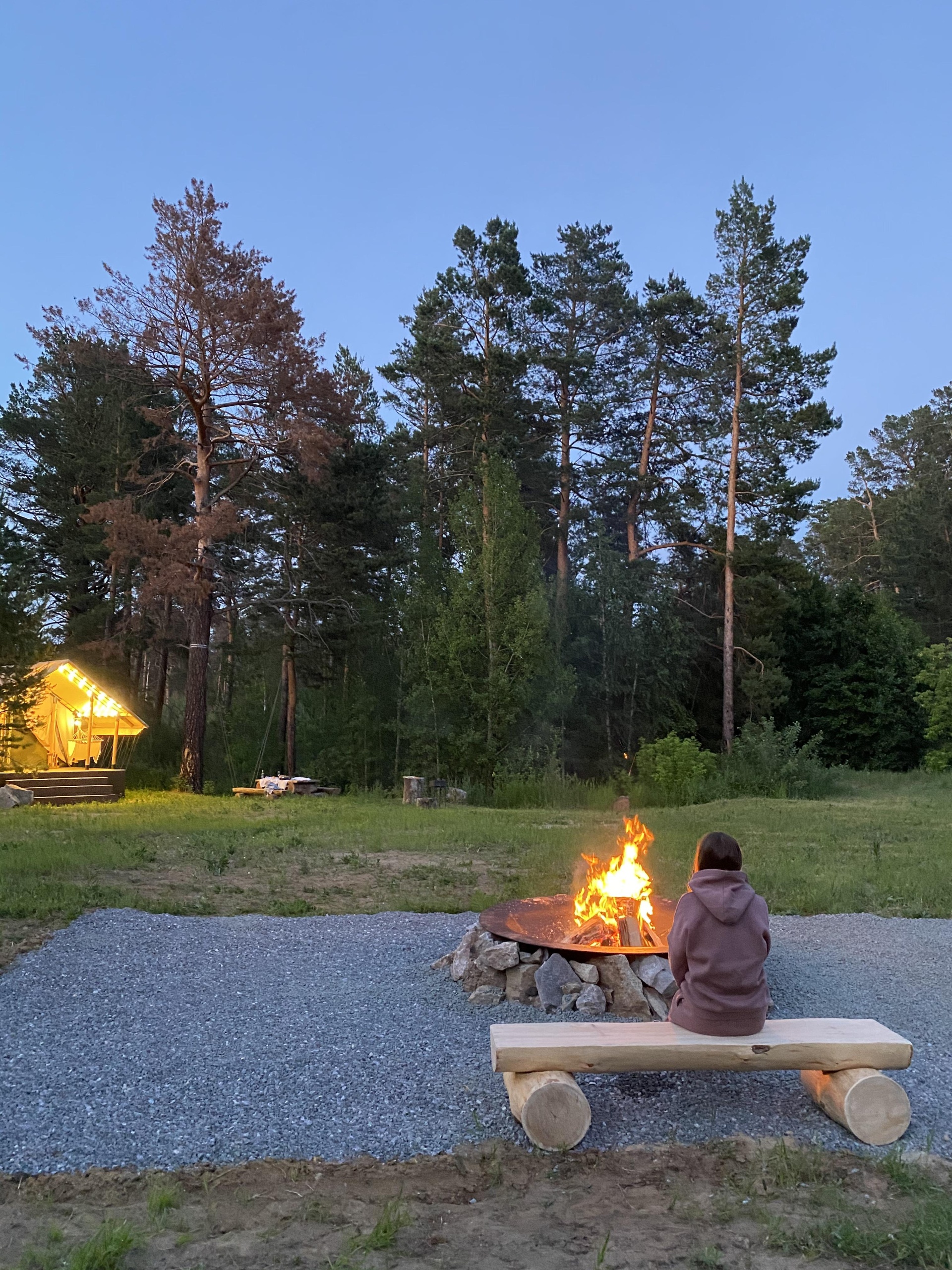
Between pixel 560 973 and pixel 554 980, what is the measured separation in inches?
2.2

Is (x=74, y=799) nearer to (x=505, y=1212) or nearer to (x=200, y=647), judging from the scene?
(x=200, y=647)

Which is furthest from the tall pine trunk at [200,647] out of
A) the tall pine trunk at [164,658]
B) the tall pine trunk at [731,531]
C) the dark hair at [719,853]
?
the dark hair at [719,853]

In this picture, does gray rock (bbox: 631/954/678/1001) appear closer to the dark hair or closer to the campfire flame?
the campfire flame

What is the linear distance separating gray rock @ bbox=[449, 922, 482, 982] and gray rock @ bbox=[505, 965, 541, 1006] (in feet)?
0.97

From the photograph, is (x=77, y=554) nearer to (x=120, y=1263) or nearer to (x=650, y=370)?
(x=650, y=370)

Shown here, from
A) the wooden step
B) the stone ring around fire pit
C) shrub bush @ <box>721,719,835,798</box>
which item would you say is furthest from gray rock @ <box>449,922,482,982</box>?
shrub bush @ <box>721,719,835,798</box>

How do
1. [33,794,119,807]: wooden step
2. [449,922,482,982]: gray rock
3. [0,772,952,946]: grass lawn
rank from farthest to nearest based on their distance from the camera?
[33,794,119,807]: wooden step, [0,772,952,946]: grass lawn, [449,922,482,982]: gray rock

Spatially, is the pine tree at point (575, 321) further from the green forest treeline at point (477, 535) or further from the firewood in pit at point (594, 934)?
the firewood in pit at point (594, 934)

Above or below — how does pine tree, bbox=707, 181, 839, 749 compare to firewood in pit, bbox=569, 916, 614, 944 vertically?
above

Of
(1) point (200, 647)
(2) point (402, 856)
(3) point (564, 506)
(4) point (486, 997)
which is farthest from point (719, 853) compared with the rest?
(3) point (564, 506)

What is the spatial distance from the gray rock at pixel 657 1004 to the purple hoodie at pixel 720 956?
3.64 feet

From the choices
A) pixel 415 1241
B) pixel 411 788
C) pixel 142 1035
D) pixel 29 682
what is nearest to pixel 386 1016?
pixel 142 1035

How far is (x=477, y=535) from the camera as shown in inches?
847

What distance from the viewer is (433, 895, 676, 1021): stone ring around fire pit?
5262 millimetres
